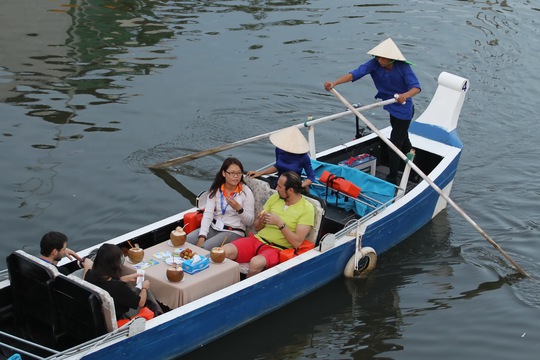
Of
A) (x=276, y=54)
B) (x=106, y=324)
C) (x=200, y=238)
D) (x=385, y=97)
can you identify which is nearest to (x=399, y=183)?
(x=385, y=97)

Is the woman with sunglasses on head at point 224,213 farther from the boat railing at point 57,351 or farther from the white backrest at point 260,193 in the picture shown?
the boat railing at point 57,351

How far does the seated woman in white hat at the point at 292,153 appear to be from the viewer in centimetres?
944

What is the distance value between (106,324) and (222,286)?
1.47m

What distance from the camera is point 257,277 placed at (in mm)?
8477

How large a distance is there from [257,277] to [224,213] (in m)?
1.05

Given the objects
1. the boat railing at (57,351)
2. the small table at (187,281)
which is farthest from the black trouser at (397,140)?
the boat railing at (57,351)

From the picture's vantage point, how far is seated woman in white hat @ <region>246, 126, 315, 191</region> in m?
9.44

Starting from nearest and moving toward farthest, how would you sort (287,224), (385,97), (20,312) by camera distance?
(20,312) → (287,224) → (385,97)

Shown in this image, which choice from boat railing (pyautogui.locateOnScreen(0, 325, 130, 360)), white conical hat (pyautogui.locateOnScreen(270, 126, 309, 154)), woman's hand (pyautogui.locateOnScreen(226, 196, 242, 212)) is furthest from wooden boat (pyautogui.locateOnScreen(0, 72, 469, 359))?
white conical hat (pyautogui.locateOnScreen(270, 126, 309, 154))

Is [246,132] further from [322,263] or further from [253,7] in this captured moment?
[253,7]

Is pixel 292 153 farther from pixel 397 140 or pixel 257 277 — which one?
pixel 397 140

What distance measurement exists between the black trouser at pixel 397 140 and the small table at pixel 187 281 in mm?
3348

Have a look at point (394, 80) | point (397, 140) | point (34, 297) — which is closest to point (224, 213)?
point (34, 297)

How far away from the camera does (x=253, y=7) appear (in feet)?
66.0
